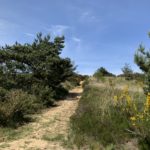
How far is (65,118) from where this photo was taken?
43.1ft

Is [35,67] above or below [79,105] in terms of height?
above

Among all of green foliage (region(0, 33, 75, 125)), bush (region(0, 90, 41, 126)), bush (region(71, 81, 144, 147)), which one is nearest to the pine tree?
green foliage (region(0, 33, 75, 125))

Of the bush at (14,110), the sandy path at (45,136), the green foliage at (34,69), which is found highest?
the green foliage at (34,69)

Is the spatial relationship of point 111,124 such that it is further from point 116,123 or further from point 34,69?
point 34,69

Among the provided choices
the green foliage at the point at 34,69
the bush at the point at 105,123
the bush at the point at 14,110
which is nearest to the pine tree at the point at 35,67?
the green foliage at the point at 34,69

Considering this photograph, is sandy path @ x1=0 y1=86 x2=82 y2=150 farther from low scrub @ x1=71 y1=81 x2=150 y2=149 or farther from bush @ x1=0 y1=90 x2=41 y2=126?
bush @ x1=0 y1=90 x2=41 y2=126

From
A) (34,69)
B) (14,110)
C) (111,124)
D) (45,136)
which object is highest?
(34,69)

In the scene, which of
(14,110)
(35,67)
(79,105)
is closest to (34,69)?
(35,67)

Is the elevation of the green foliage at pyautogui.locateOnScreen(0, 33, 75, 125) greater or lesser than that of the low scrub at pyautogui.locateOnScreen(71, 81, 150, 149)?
greater

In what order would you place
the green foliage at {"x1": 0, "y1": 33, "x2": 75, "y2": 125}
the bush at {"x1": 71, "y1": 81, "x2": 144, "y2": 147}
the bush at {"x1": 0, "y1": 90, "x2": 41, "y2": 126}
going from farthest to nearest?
the green foliage at {"x1": 0, "y1": 33, "x2": 75, "y2": 125} < the bush at {"x1": 0, "y1": 90, "x2": 41, "y2": 126} < the bush at {"x1": 71, "y1": 81, "x2": 144, "y2": 147}

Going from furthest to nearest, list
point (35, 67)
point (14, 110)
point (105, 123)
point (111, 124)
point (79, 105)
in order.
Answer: point (35, 67) → point (79, 105) → point (14, 110) → point (105, 123) → point (111, 124)

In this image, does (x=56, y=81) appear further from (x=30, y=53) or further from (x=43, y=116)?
(x=43, y=116)

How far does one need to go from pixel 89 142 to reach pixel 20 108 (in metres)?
4.59

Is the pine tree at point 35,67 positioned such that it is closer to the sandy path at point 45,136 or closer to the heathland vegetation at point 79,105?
the heathland vegetation at point 79,105
